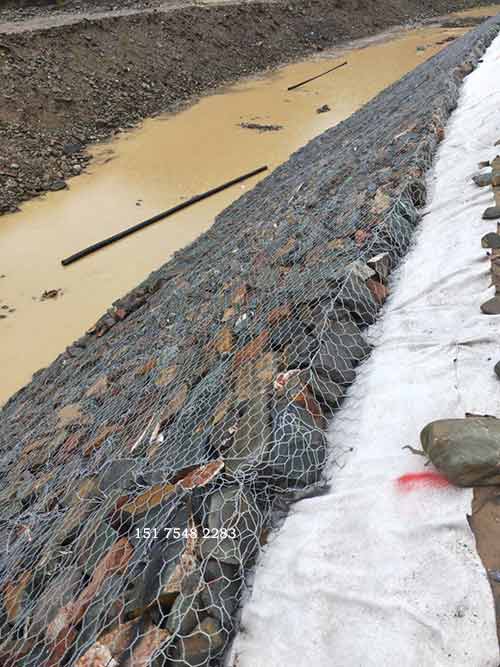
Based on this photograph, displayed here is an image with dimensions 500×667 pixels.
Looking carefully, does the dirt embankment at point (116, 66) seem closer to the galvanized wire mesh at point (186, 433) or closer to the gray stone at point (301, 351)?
the galvanized wire mesh at point (186, 433)

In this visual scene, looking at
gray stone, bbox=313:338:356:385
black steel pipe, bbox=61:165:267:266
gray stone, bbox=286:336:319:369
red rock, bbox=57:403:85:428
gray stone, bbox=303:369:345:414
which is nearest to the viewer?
gray stone, bbox=303:369:345:414

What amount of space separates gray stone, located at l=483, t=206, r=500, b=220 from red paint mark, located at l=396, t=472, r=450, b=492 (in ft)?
8.10

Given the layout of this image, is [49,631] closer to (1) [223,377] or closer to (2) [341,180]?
(1) [223,377]

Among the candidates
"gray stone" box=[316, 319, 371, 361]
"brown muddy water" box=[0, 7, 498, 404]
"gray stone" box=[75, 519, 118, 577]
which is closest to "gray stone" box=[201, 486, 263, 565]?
"gray stone" box=[75, 519, 118, 577]

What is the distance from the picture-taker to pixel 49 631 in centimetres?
193

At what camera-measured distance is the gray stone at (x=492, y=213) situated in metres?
3.60

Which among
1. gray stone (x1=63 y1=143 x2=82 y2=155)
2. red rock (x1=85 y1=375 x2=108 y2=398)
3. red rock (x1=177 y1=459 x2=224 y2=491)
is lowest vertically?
red rock (x1=85 y1=375 x2=108 y2=398)

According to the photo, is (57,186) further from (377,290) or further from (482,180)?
(377,290)

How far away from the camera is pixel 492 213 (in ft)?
11.9

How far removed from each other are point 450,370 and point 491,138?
394cm

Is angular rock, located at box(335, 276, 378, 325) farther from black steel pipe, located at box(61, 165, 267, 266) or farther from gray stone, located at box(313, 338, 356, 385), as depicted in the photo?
black steel pipe, located at box(61, 165, 267, 266)

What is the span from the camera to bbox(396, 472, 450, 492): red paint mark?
6.10 ft

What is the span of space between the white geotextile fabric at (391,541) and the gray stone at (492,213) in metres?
0.82

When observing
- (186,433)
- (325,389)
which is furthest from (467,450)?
(186,433)
